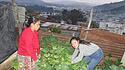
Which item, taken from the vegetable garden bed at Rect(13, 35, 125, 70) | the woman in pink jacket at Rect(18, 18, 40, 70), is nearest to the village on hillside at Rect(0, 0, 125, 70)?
the vegetable garden bed at Rect(13, 35, 125, 70)

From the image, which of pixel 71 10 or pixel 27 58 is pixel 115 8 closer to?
pixel 71 10

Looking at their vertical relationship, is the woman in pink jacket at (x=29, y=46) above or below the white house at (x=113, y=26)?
above

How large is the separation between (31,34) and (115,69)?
1898mm

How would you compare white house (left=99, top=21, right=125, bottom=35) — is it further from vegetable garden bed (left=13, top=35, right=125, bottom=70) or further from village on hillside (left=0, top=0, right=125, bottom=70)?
vegetable garden bed (left=13, top=35, right=125, bottom=70)

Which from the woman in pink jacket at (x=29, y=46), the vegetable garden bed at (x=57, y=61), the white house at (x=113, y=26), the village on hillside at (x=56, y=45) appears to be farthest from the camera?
the white house at (x=113, y=26)

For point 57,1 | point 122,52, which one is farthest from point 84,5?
point 122,52

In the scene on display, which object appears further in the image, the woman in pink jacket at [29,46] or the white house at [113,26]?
the white house at [113,26]

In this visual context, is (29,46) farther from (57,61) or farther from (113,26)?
(113,26)

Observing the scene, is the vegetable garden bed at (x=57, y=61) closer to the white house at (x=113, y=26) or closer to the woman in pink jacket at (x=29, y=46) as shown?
the woman in pink jacket at (x=29, y=46)

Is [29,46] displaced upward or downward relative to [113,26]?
upward

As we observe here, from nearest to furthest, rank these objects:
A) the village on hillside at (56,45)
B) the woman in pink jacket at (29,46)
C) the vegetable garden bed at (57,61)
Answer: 1. the woman in pink jacket at (29,46)
2. the vegetable garden bed at (57,61)
3. the village on hillside at (56,45)

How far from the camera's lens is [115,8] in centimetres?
1186

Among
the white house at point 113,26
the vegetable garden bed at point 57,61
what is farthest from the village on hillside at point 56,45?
the white house at point 113,26

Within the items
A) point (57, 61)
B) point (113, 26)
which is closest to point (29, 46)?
point (57, 61)
